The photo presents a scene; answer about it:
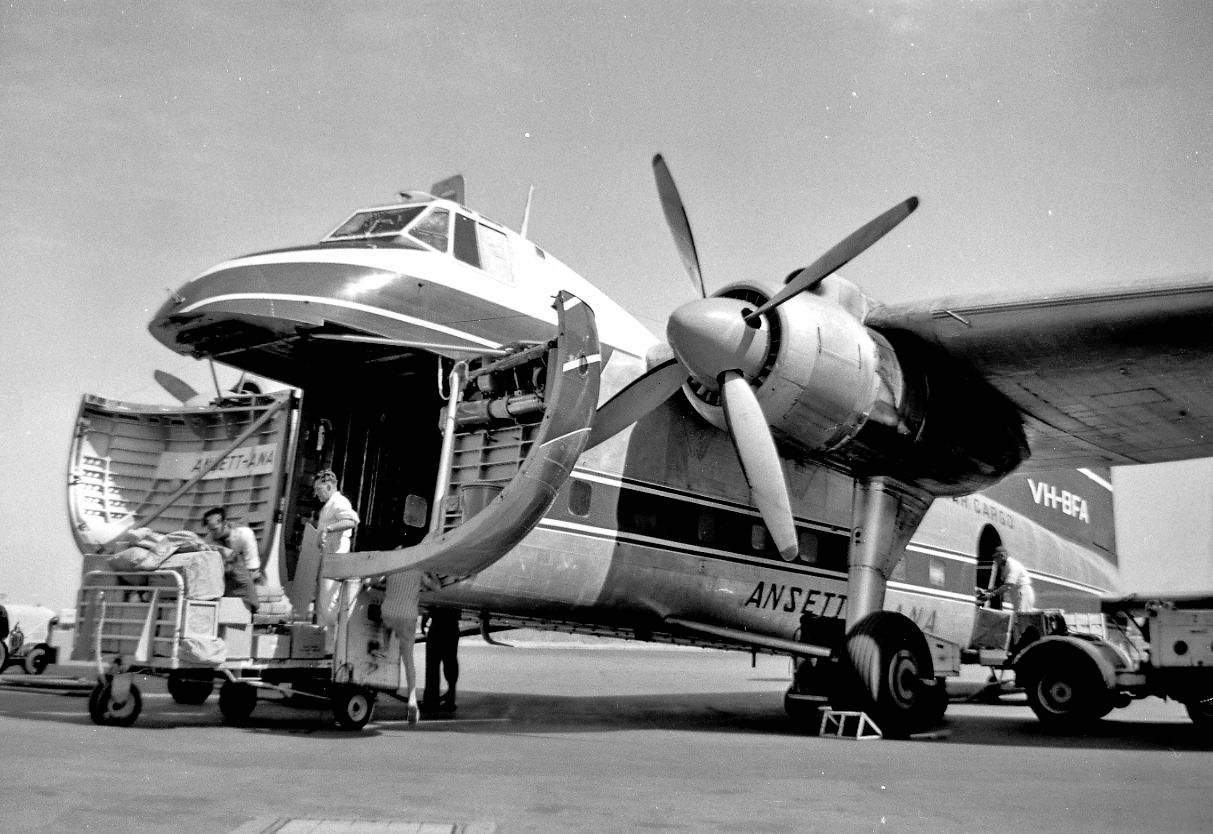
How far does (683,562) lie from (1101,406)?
478 centimetres

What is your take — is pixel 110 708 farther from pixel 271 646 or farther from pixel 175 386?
pixel 175 386

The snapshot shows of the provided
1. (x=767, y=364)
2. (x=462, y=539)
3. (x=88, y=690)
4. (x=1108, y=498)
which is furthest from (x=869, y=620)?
(x=1108, y=498)

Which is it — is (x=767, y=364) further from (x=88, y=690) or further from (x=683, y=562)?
(x=88, y=690)

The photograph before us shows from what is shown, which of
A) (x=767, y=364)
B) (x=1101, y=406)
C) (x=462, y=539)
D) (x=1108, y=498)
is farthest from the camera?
(x=1108, y=498)

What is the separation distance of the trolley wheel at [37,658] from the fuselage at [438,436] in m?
9.46

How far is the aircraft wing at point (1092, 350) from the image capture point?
30.9ft

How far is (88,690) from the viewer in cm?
1286

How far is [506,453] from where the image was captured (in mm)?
9164

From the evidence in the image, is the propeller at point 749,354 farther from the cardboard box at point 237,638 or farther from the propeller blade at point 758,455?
the cardboard box at point 237,638

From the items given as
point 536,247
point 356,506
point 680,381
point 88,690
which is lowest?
point 88,690

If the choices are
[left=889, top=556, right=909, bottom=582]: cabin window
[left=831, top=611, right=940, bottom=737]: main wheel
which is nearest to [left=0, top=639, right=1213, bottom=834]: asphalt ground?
[left=831, top=611, right=940, bottom=737]: main wheel

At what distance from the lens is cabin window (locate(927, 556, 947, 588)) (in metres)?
14.3

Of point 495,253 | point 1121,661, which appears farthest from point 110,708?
point 1121,661

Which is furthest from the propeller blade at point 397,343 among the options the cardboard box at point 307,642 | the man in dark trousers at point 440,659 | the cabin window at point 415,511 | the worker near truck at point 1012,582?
the worker near truck at point 1012,582
